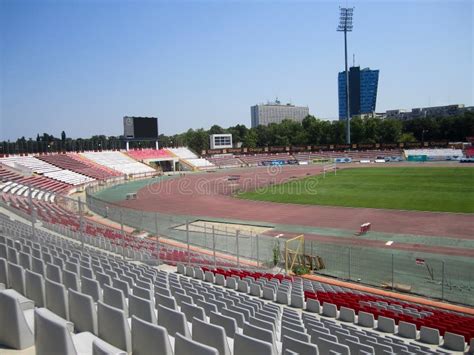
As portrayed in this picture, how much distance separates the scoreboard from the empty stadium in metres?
30.0

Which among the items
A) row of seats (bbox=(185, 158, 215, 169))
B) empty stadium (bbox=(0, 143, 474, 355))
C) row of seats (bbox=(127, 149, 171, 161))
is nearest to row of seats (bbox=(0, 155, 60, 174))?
empty stadium (bbox=(0, 143, 474, 355))

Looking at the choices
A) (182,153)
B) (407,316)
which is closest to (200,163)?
(182,153)

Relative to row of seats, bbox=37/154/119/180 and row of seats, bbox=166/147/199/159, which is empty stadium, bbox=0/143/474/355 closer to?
row of seats, bbox=37/154/119/180

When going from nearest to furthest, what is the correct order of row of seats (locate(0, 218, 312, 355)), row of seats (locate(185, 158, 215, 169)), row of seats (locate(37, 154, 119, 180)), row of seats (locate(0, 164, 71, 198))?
row of seats (locate(0, 218, 312, 355)) < row of seats (locate(0, 164, 71, 198)) < row of seats (locate(37, 154, 119, 180)) < row of seats (locate(185, 158, 215, 169))

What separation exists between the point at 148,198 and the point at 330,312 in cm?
4273

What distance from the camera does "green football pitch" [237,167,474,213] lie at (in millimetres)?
40253

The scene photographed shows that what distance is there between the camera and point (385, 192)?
160 feet

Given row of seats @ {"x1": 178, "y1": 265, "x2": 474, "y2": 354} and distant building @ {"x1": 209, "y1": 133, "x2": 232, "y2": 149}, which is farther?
distant building @ {"x1": 209, "y1": 133, "x2": 232, "y2": 149}

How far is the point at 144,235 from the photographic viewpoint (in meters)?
30.1

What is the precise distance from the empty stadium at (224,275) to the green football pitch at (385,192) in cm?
233

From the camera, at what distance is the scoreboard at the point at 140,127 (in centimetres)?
9094

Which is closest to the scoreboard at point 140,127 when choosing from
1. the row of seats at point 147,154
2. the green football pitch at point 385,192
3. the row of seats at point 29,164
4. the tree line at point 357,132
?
the row of seats at point 147,154

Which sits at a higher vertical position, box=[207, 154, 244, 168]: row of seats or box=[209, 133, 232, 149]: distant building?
box=[209, 133, 232, 149]: distant building

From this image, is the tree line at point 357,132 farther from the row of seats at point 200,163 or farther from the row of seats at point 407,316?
the row of seats at point 407,316
